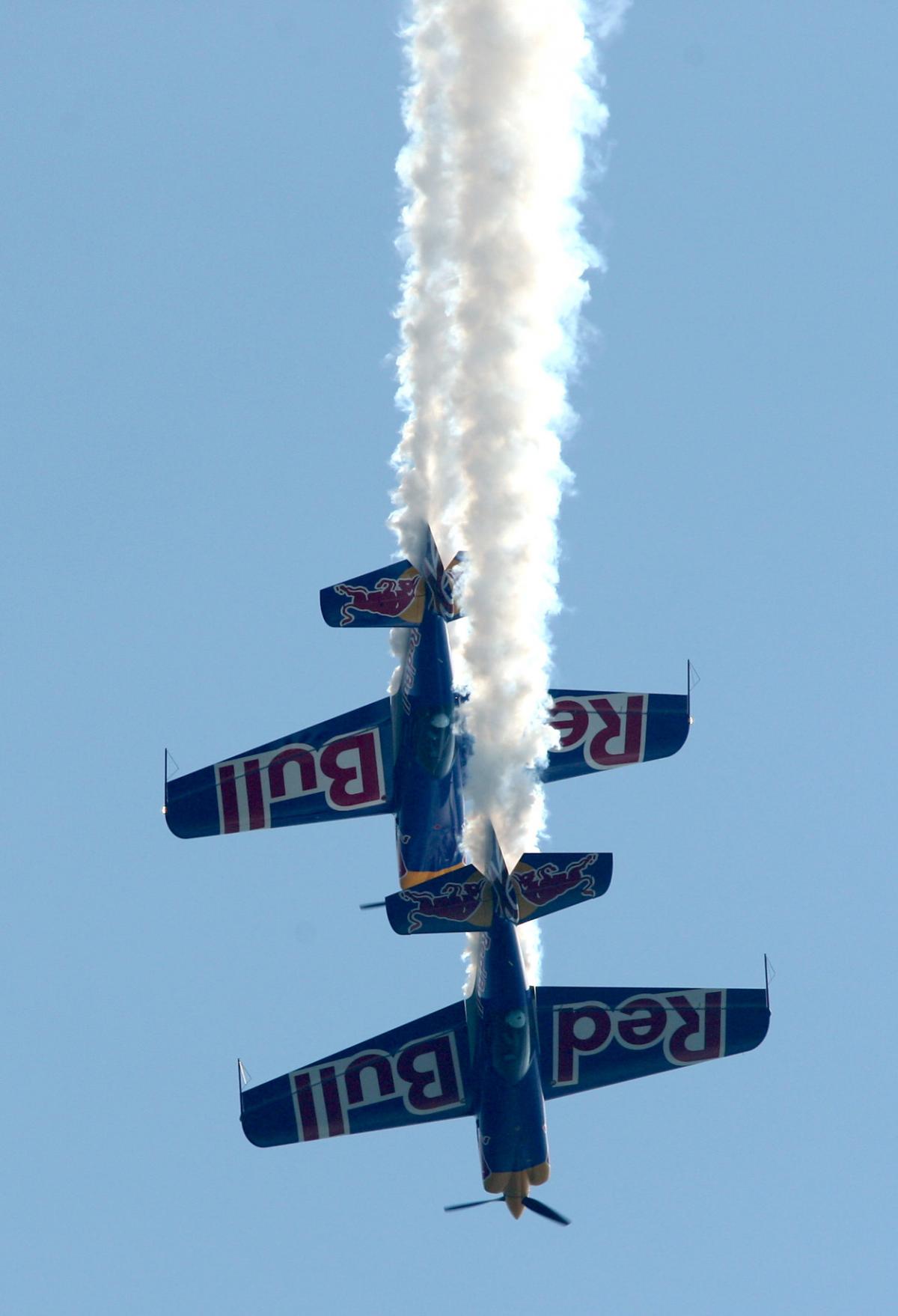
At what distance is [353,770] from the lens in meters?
40.6

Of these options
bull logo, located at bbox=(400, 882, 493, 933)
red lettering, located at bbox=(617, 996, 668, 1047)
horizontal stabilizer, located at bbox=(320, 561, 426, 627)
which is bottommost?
red lettering, located at bbox=(617, 996, 668, 1047)

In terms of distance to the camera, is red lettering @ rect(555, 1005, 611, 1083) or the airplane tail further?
the airplane tail

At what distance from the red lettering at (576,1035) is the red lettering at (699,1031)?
2.76 feet

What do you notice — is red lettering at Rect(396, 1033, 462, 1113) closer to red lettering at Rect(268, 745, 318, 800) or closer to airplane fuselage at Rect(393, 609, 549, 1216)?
airplane fuselage at Rect(393, 609, 549, 1216)

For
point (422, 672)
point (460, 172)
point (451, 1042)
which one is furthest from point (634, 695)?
point (460, 172)

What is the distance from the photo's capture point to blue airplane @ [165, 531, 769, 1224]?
34375mm

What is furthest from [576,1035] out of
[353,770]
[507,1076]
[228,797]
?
[228,797]

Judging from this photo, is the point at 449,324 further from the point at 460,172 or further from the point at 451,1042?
the point at 451,1042

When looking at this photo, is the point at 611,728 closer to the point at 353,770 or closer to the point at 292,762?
the point at 353,770

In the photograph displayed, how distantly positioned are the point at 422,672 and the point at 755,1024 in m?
5.92

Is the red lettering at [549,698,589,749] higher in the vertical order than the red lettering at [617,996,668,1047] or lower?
higher

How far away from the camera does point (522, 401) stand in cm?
3384

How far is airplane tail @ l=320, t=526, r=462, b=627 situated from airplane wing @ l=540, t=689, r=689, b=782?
311 centimetres

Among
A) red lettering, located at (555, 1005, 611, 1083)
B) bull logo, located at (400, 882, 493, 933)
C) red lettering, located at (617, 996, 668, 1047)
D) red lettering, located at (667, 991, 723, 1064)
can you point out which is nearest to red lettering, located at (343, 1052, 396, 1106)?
red lettering, located at (555, 1005, 611, 1083)
